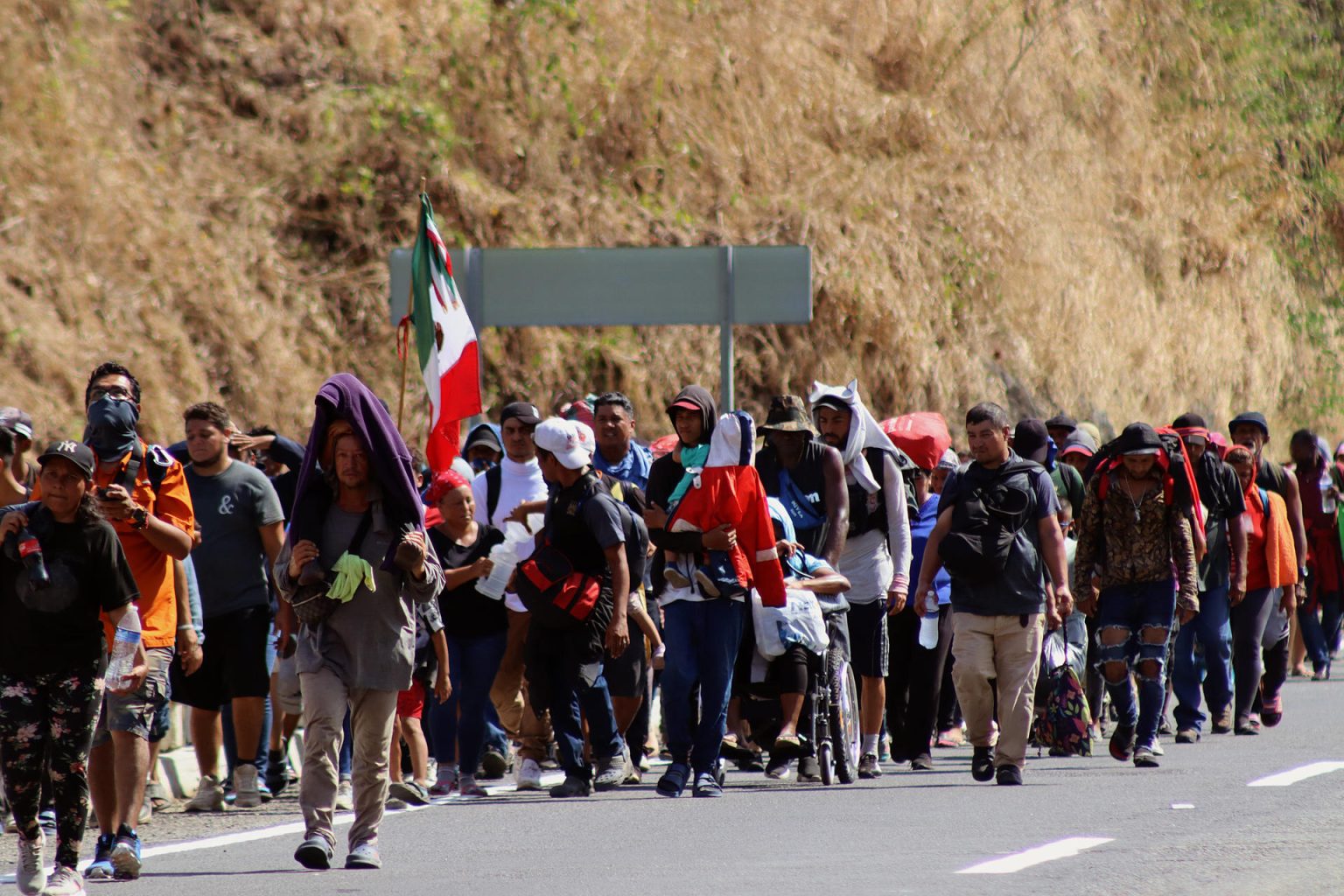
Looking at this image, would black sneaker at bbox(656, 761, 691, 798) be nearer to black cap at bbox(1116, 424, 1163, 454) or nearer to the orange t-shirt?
the orange t-shirt

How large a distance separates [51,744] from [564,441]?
3.25m

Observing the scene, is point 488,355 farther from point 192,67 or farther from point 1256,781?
point 1256,781

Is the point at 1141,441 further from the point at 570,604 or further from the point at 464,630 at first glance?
the point at 464,630

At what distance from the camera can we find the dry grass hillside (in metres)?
18.1

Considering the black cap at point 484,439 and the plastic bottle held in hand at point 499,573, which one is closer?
the plastic bottle held in hand at point 499,573

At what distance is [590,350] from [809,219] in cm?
328

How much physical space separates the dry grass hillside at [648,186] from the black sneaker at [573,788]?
286 inches

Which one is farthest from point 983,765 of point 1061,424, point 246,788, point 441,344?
point 441,344

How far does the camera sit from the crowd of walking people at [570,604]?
7754 mm

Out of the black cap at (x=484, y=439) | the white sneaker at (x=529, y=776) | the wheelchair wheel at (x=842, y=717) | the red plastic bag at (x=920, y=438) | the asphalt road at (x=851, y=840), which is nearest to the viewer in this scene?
the asphalt road at (x=851, y=840)

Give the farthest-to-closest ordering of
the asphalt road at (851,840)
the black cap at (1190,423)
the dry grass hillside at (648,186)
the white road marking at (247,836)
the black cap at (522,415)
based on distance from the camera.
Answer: the dry grass hillside at (648,186) → the black cap at (1190,423) → the black cap at (522,415) → the white road marking at (247,836) → the asphalt road at (851,840)

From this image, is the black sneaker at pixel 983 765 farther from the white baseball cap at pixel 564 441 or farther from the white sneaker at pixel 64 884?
the white sneaker at pixel 64 884

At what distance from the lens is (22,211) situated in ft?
57.0

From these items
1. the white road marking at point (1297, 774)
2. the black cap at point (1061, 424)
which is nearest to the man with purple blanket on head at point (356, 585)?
the white road marking at point (1297, 774)
